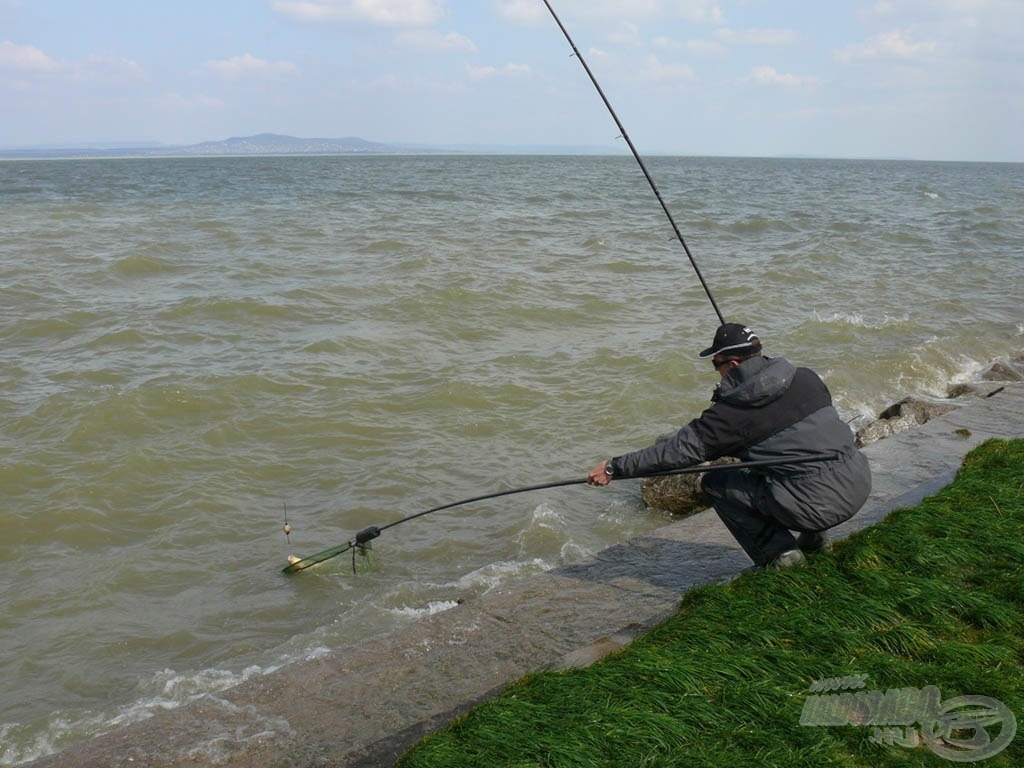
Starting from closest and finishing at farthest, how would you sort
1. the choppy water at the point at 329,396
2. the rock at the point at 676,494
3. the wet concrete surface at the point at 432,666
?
the wet concrete surface at the point at 432,666 → the choppy water at the point at 329,396 → the rock at the point at 676,494

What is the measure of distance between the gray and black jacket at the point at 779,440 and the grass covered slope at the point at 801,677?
0.40m

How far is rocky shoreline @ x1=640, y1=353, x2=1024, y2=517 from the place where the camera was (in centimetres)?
697

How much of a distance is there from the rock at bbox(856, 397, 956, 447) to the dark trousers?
372 centimetres

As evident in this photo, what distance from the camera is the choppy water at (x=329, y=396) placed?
19.2 feet

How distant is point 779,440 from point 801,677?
116 centimetres

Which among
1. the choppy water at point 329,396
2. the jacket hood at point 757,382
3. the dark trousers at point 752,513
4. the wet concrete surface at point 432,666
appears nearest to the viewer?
the wet concrete surface at point 432,666

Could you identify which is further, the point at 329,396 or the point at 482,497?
the point at 329,396

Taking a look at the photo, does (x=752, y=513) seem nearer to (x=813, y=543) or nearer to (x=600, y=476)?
(x=813, y=543)

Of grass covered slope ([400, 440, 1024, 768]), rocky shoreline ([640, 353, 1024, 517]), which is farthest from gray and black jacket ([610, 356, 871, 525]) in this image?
rocky shoreline ([640, 353, 1024, 517])

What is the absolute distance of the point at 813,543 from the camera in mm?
4488

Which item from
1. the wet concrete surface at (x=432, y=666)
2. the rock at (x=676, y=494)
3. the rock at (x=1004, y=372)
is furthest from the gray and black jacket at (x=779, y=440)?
the rock at (x=1004, y=372)

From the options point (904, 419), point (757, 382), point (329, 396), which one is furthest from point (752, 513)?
point (329, 396)

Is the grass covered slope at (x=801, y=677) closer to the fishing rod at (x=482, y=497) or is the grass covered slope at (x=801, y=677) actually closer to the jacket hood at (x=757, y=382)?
the fishing rod at (x=482, y=497)

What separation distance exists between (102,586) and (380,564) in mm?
1962
